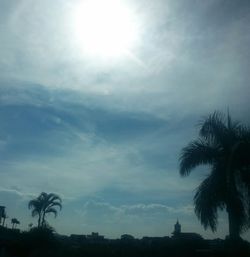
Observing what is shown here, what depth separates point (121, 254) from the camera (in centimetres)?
1655

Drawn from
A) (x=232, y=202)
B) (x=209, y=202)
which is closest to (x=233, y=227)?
(x=232, y=202)

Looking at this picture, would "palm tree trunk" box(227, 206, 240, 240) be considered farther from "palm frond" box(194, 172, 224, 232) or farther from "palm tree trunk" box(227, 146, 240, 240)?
"palm frond" box(194, 172, 224, 232)

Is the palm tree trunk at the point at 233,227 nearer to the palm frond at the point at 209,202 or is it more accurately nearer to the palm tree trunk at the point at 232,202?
the palm tree trunk at the point at 232,202

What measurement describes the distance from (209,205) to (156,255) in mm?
2492

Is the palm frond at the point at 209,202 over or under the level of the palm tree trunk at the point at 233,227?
over

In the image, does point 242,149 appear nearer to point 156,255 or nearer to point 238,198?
point 238,198

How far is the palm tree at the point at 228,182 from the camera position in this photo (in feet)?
51.3

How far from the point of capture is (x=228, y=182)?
1544 cm

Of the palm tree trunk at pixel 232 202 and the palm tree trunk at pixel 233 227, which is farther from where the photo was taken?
the palm tree trunk at pixel 233 227

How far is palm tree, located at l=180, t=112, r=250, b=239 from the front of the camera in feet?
51.3

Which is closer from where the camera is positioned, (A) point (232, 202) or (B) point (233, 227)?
(A) point (232, 202)

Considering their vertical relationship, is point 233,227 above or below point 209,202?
below

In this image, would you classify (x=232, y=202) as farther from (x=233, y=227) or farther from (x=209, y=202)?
(x=233, y=227)

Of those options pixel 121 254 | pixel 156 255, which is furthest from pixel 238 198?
pixel 121 254
